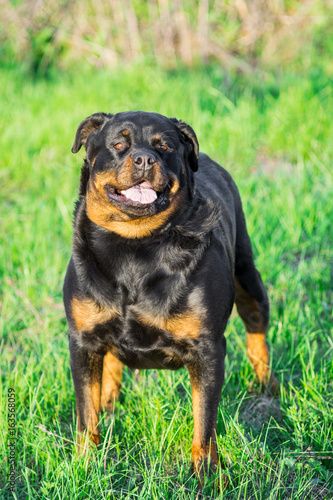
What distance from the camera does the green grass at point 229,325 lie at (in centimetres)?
259

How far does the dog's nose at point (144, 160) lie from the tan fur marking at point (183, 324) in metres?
0.69

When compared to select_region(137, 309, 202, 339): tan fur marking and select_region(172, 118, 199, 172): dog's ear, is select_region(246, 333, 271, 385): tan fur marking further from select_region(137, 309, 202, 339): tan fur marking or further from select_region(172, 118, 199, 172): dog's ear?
select_region(172, 118, 199, 172): dog's ear

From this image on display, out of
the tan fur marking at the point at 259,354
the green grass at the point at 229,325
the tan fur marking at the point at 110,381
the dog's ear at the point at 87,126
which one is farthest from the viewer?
the tan fur marking at the point at 259,354

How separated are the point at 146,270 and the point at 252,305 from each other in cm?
107

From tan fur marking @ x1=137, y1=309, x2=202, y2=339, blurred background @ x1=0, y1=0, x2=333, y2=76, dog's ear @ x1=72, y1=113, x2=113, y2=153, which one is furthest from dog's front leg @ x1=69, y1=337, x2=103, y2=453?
blurred background @ x1=0, y1=0, x2=333, y2=76

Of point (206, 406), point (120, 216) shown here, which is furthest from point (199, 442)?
point (120, 216)

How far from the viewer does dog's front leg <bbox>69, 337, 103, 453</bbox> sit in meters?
2.77

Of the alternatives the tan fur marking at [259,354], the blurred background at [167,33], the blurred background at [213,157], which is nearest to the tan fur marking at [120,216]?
the blurred background at [213,157]

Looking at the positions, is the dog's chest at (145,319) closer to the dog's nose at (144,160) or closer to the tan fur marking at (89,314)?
the tan fur marking at (89,314)

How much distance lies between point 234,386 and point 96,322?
1098 millimetres

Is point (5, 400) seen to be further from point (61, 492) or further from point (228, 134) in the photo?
point (228, 134)

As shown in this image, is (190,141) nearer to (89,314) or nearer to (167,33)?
(89,314)

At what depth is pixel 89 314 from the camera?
2.67 m

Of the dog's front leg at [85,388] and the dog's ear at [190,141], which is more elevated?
the dog's ear at [190,141]
